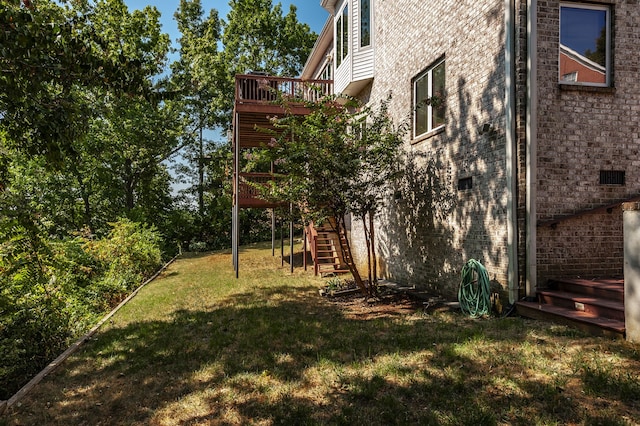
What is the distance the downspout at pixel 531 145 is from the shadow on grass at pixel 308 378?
98cm

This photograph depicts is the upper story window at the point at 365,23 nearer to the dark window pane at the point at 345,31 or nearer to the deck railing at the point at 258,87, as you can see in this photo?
the dark window pane at the point at 345,31

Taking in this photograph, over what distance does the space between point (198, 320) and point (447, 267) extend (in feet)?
15.9

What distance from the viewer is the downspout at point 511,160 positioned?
5867mm

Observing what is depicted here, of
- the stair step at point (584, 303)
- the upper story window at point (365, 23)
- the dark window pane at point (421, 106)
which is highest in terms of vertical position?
the upper story window at point (365, 23)

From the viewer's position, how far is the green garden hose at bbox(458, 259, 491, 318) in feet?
20.1

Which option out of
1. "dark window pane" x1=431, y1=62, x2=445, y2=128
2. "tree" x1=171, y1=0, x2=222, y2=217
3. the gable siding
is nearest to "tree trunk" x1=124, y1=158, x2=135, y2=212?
"tree" x1=171, y1=0, x2=222, y2=217

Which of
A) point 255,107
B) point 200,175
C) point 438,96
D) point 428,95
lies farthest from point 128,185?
point 438,96

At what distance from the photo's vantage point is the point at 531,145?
578 cm

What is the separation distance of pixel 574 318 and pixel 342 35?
11445mm

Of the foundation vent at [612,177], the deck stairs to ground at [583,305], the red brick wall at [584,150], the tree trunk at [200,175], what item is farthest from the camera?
the tree trunk at [200,175]

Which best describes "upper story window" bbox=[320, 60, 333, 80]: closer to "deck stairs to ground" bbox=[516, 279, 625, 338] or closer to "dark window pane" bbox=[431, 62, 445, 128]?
"dark window pane" bbox=[431, 62, 445, 128]

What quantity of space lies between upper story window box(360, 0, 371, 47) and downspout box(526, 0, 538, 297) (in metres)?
6.57

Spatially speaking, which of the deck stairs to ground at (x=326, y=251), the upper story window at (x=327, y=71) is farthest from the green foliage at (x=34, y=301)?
the upper story window at (x=327, y=71)

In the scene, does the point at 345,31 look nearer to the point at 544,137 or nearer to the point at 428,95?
the point at 428,95
